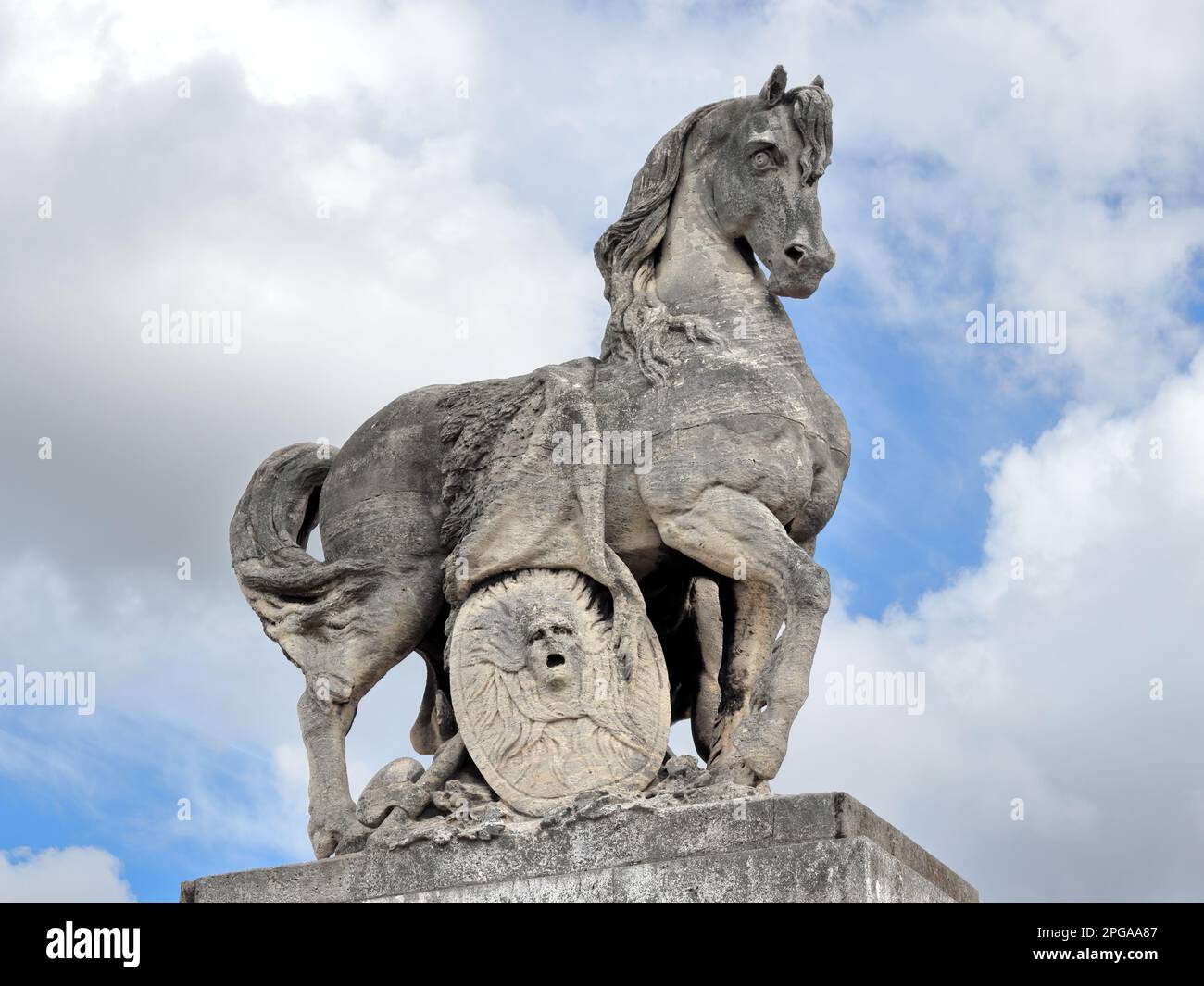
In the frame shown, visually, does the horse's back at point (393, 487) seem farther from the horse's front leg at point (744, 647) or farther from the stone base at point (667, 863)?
the stone base at point (667, 863)

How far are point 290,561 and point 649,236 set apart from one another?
2868 mm

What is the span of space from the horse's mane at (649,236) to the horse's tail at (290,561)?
1.99 metres

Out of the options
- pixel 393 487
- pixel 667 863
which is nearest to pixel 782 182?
pixel 393 487

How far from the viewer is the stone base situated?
35.8 ft

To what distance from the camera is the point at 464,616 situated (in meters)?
12.6

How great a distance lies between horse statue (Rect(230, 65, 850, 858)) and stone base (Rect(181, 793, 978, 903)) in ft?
1.33

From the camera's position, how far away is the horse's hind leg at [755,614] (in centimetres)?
1184

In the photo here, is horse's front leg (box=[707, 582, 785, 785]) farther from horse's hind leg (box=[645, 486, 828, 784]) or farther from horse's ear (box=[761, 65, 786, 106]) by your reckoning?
horse's ear (box=[761, 65, 786, 106])

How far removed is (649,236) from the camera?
13.2 meters

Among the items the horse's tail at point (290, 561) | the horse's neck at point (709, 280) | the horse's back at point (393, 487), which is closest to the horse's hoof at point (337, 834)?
the horse's tail at point (290, 561)

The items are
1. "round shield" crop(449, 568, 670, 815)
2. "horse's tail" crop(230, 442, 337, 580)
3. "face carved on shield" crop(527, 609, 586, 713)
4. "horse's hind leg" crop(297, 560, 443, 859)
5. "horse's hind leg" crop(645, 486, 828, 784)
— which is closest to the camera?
"horse's hind leg" crop(645, 486, 828, 784)

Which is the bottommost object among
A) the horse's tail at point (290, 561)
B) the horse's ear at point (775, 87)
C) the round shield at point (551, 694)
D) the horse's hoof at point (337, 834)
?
the horse's hoof at point (337, 834)

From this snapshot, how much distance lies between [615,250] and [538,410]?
44.6 inches

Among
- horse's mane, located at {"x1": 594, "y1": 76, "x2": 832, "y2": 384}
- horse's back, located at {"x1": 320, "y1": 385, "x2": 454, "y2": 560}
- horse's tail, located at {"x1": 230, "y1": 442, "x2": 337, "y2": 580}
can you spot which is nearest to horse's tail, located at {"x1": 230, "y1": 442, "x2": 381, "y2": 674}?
horse's tail, located at {"x1": 230, "y1": 442, "x2": 337, "y2": 580}
